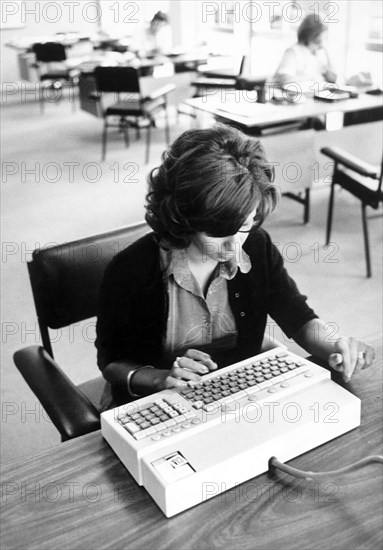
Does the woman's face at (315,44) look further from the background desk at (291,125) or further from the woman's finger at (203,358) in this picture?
the woman's finger at (203,358)

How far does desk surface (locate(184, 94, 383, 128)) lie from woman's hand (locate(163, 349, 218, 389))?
2.40 meters

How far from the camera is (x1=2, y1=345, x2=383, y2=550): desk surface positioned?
0.73 m

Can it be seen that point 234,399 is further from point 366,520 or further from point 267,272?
point 267,272

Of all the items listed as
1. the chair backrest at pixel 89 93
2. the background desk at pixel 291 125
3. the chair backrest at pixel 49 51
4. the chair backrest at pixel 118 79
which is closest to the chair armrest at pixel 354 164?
the background desk at pixel 291 125

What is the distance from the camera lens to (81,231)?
3.59m

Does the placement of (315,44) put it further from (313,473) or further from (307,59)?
(313,473)

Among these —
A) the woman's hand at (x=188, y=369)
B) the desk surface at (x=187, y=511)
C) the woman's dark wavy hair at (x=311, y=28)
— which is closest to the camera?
the desk surface at (x=187, y=511)

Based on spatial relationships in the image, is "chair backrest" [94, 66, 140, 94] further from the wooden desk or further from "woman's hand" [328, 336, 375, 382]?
"woman's hand" [328, 336, 375, 382]

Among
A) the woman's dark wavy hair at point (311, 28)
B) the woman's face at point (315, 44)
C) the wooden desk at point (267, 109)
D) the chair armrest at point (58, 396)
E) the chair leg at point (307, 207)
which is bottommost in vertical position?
the chair leg at point (307, 207)

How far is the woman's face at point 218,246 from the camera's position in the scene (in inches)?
44.6

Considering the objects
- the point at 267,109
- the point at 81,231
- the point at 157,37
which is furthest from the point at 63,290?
the point at 157,37

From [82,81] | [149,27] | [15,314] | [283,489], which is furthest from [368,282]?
[149,27]

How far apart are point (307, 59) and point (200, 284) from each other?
11.8 ft

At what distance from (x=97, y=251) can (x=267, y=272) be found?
40 cm
